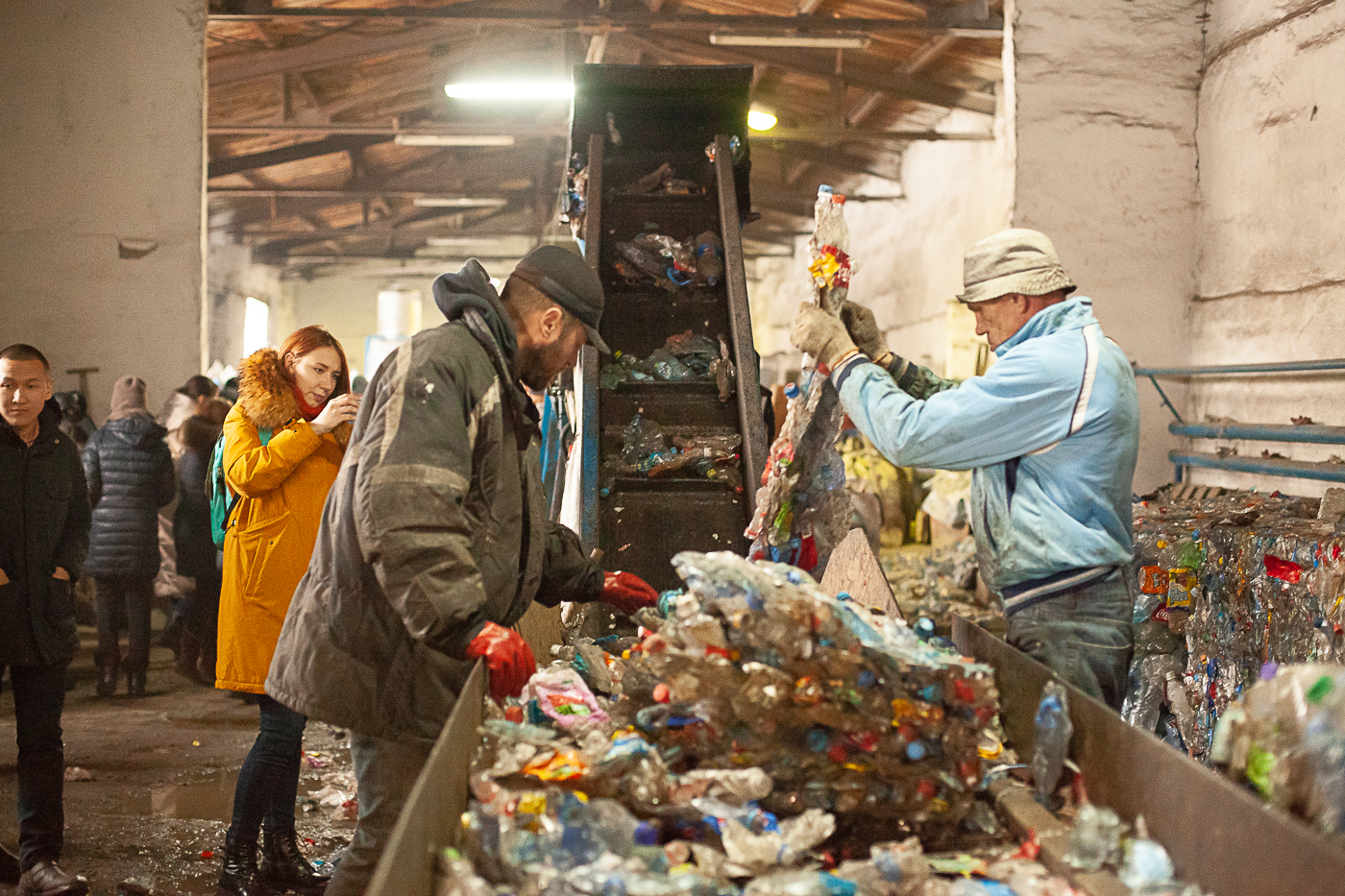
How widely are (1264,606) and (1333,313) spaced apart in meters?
1.59

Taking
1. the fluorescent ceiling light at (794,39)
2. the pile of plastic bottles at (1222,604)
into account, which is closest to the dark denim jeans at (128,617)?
the pile of plastic bottles at (1222,604)

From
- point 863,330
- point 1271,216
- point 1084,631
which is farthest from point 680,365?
point 1271,216

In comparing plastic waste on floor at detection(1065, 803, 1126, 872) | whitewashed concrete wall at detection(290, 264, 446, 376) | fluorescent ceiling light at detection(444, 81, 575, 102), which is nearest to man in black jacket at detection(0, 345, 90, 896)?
plastic waste on floor at detection(1065, 803, 1126, 872)

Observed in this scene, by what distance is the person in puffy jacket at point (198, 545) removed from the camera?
5.76 meters

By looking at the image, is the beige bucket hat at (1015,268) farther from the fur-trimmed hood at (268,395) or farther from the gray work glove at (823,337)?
the fur-trimmed hood at (268,395)

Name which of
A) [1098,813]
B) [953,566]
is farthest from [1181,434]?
[1098,813]

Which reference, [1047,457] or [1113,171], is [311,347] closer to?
[1047,457]

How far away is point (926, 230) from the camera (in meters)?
11.5

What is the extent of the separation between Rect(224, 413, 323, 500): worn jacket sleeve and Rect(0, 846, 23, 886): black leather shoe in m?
1.38

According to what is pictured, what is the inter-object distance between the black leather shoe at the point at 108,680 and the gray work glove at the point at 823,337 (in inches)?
189

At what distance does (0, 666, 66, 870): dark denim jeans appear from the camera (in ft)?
10.6

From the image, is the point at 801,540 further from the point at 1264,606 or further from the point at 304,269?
the point at 304,269

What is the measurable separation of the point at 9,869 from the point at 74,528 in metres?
1.08

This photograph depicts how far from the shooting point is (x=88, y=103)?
5.85 meters
